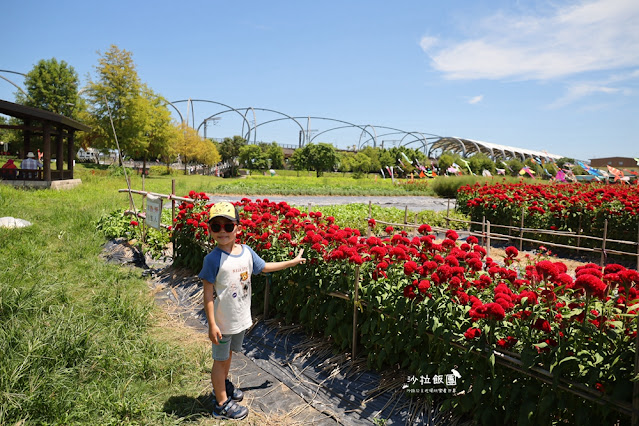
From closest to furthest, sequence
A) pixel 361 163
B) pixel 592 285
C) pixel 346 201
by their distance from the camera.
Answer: pixel 592 285 < pixel 346 201 < pixel 361 163

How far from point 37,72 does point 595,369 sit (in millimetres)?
51873

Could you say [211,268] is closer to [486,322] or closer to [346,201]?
[486,322]

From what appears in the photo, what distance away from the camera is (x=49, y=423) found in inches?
104

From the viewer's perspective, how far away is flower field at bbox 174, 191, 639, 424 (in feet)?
7.48

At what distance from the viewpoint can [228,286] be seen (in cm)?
301

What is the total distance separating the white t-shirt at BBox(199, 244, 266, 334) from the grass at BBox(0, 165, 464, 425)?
2.17ft

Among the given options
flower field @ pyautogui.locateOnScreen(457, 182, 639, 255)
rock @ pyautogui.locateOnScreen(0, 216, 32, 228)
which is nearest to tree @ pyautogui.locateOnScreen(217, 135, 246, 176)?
flower field @ pyautogui.locateOnScreen(457, 182, 639, 255)

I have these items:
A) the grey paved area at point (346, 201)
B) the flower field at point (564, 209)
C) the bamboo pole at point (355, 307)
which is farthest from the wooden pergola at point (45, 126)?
the bamboo pole at point (355, 307)

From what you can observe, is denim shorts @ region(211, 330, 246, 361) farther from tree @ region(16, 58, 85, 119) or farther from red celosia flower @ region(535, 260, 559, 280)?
tree @ region(16, 58, 85, 119)

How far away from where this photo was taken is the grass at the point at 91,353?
2.83 m

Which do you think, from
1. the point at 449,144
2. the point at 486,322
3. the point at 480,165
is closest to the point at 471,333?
the point at 486,322

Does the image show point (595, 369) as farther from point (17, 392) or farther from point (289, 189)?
point (289, 189)

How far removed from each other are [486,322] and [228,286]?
173cm

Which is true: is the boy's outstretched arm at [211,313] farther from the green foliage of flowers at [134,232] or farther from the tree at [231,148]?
the tree at [231,148]
